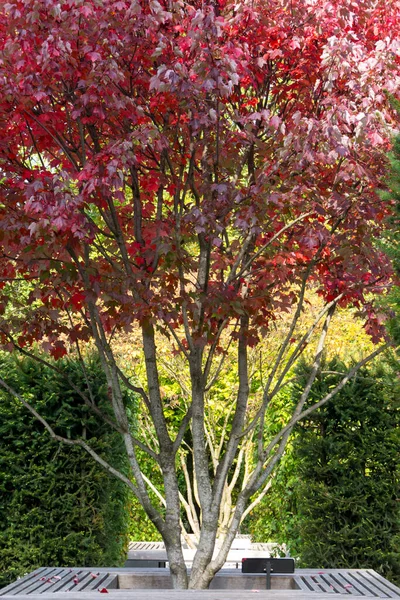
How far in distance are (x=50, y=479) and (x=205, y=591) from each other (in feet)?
7.99

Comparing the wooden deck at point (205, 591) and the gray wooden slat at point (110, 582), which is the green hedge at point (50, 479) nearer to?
the wooden deck at point (205, 591)

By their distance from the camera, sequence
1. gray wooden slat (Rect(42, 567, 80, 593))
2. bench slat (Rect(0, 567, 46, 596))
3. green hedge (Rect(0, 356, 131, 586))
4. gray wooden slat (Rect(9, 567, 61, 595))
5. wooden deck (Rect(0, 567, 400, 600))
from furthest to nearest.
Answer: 1. green hedge (Rect(0, 356, 131, 586))
2. gray wooden slat (Rect(42, 567, 80, 593))
3. gray wooden slat (Rect(9, 567, 61, 595))
4. bench slat (Rect(0, 567, 46, 596))
5. wooden deck (Rect(0, 567, 400, 600))

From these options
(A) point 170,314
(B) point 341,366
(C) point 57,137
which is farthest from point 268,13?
(B) point 341,366

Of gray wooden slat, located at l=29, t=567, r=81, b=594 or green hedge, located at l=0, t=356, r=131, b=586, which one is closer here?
gray wooden slat, located at l=29, t=567, r=81, b=594

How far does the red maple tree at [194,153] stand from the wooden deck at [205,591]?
0.41m

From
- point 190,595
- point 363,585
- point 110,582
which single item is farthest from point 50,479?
point 363,585

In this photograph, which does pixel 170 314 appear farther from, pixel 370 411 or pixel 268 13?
pixel 370 411

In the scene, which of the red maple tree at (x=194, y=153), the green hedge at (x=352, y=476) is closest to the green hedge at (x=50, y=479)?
the red maple tree at (x=194, y=153)

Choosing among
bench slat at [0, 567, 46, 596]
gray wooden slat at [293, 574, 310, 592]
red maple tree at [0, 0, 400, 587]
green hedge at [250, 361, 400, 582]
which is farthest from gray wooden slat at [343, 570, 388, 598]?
bench slat at [0, 567, 46, 596]

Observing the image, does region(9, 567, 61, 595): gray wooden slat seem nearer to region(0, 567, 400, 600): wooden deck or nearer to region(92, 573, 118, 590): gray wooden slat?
region(0, 567, 400, 600): wooden deck

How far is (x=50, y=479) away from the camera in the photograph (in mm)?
7242

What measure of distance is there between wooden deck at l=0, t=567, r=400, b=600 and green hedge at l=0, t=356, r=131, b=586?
0.85 m

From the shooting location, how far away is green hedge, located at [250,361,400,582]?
7273 mm

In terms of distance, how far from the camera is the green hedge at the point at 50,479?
716 centimetres
